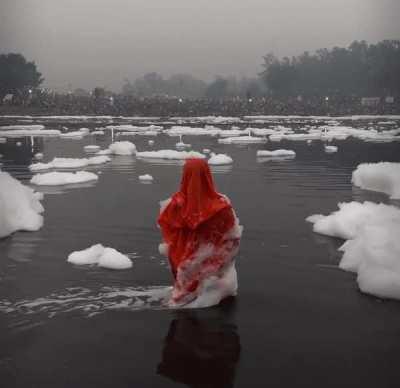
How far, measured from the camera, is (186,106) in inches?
3155

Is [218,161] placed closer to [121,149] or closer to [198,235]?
[121,149]

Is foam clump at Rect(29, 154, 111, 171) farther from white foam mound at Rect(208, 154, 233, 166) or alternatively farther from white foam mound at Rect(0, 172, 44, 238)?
white foam mound at Rect(0, 172, 44, 238)

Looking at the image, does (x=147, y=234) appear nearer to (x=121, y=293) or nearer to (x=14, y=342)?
(x=121, y=293)

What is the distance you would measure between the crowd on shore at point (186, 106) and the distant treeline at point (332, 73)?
266 cm

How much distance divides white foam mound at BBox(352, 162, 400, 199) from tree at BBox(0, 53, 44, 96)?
207 feet

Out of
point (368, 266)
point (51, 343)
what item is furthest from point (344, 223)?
point (51, 343)

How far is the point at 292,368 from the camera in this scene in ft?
14.4

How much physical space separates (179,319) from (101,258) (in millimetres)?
2211

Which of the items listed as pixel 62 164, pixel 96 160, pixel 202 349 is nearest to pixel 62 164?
pixel 62 164

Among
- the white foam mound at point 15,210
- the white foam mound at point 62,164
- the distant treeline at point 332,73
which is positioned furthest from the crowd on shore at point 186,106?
the white foam mound at point 15,210

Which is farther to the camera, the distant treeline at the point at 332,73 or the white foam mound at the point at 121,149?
the distant treeline at the point at 332,73

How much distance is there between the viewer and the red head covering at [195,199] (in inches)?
199

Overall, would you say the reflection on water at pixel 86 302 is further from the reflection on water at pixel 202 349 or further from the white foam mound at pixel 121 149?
the white foam mound at pixel 121 149

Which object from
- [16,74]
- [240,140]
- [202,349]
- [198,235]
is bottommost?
[202,349]
